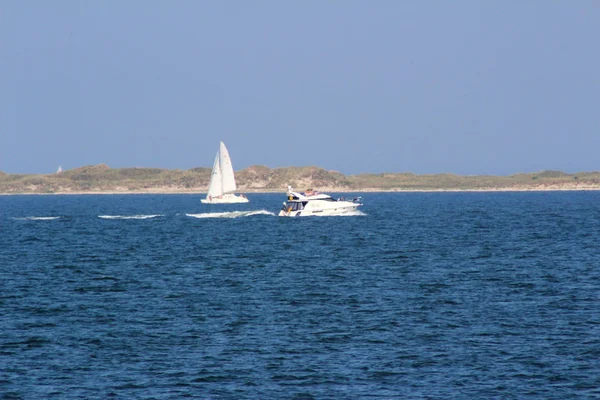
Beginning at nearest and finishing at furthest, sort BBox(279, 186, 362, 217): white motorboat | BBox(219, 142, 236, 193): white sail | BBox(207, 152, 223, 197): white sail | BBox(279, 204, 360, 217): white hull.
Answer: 1. BBox(279, 186, 362, 217): white motorboat
2. BBox(279, 204, 360, 217): white hull
3. BBox(219, 142, 236, 193): white sail
4. BBox(207, 152, 223, 197): white sail

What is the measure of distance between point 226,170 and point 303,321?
125 metres

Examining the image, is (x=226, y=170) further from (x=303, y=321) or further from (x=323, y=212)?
(x=303, y=321)

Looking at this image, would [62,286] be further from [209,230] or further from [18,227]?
[18,227]

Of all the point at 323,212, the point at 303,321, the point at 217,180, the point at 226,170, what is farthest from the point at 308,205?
the point at 303,321

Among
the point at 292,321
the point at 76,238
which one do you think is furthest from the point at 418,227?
the point at 292,321

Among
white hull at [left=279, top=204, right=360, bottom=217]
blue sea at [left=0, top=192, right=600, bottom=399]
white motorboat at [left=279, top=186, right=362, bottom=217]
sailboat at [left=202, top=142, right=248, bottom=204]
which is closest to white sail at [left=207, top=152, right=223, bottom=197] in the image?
sailboat at [left=202, top=142, right=248, bottom=204]

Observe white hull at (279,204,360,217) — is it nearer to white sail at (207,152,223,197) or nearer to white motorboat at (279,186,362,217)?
white motorboat at (279,186,362,217)

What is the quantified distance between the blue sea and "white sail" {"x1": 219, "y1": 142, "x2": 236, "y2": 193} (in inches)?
3250

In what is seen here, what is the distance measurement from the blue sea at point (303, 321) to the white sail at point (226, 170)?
82.5 metres

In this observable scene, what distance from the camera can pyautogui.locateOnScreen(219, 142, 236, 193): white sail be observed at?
529 ft

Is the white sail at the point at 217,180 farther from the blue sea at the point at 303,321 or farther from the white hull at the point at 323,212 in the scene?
the blue sea at the point at 303,321

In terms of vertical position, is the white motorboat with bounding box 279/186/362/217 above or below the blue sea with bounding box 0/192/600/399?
above

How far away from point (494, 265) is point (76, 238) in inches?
1867

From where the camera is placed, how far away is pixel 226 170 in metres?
163
